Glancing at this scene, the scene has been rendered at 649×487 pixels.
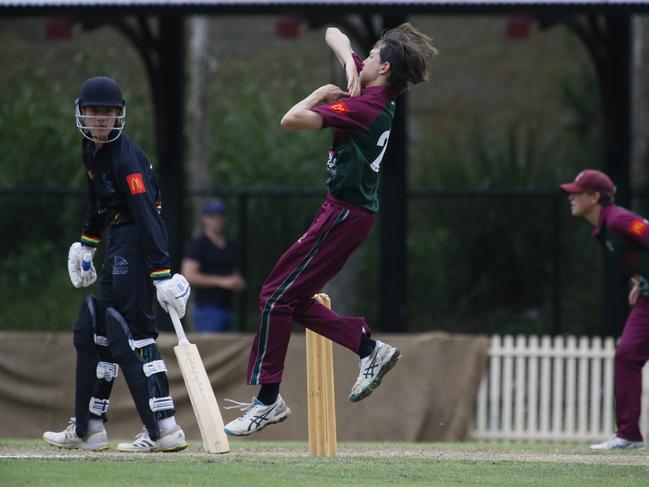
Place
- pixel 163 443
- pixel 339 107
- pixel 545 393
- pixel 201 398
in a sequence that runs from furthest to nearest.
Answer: pixel 545 393 < pixel 163 443 < pixel 201 398 < pixel 339 107

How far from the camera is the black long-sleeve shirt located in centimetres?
788

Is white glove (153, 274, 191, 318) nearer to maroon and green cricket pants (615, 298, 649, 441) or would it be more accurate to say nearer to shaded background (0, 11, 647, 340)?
maroon and green cricket pants (615, 298, 649, 441)

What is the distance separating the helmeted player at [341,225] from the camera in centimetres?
768

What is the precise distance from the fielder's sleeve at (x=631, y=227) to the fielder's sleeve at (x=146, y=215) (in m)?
3.99

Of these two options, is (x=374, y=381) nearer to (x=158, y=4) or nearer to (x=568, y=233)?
(x=158, y=4)

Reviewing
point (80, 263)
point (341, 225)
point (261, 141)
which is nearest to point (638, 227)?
point (341, 225)

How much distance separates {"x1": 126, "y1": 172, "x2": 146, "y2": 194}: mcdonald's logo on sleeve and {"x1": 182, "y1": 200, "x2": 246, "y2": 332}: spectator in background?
21.8ft

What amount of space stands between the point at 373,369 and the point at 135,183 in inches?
69.4

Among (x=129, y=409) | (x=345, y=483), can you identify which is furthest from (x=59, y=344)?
(x=345, y=483)

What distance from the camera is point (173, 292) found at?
25.9ft

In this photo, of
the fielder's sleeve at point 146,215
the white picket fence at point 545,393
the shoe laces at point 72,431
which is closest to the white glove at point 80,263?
the fielder's sleeve at point 146,215

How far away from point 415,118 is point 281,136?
384cm

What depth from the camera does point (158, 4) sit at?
1345 cm

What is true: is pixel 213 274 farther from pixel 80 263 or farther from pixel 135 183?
pixel 135 183
